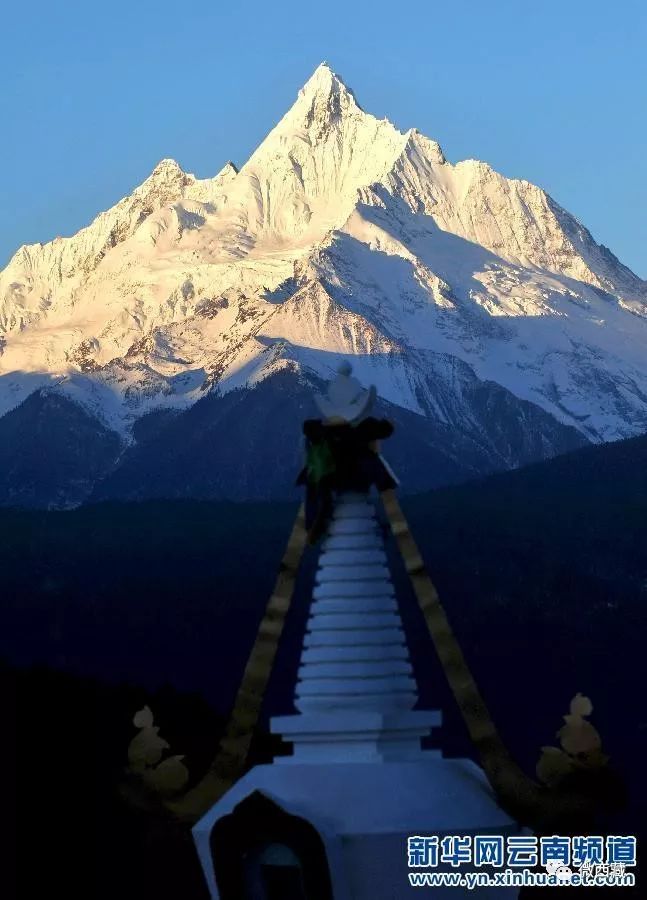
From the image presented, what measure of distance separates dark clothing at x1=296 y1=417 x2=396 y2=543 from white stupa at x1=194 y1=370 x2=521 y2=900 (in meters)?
0.54

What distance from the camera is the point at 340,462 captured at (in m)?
24.0

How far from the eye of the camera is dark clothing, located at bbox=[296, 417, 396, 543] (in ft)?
77.9

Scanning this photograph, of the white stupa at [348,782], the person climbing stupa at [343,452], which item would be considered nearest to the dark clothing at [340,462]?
the person climbing stupa at [343,452]

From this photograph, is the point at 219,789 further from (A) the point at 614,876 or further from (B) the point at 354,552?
(A) the point at 614,876

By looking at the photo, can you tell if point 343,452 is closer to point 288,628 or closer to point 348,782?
point 348,782

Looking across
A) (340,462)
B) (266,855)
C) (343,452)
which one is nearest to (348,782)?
(266,855)

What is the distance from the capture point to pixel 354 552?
23.3 meters

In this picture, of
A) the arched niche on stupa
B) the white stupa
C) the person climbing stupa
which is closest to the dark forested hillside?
the person climbing stupa

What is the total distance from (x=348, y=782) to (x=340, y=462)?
3.25 meters

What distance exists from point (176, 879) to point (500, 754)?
39387 millimetres

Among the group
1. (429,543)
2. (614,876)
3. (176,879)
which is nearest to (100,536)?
(429,543)

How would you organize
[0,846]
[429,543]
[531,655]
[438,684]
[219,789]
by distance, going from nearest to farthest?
[219,789] < [0,846] < [438,684] < [531,655] < [429,543]

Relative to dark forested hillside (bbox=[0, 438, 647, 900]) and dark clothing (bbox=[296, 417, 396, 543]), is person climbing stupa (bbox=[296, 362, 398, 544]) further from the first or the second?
dark forested hillside (bbox=[0, 438, 647, 900])

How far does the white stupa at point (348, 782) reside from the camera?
22.5 m
